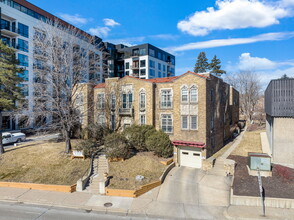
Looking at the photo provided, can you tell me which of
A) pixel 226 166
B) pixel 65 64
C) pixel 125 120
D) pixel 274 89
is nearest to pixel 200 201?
pixel 226 166

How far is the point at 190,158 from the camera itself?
2233 centimetres

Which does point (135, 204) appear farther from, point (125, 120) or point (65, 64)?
point (65, 64)

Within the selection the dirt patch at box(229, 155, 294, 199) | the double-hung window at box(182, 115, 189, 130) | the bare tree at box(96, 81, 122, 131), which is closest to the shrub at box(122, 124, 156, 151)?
the double-hung window at box(182, 115, 189, 130)

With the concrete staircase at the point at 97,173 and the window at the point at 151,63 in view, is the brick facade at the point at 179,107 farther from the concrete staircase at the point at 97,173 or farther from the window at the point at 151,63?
the window at the point at 151,63

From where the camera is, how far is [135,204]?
45.7ft

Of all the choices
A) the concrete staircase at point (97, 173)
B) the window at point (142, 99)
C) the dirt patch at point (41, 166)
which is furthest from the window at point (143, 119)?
the dirt patch at point (41, 166)

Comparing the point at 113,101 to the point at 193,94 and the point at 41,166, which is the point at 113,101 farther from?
the point at 41,166

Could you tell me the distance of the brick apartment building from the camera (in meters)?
21.8

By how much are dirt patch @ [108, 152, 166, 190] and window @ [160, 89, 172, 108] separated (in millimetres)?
6407

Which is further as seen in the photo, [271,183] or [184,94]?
[184,94]

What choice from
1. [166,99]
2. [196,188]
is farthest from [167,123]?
[196,188]

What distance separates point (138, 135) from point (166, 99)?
578cm

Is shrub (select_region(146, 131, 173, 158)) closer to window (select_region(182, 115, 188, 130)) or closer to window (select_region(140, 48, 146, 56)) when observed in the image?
window (select_region(182, 115, 188, 130))

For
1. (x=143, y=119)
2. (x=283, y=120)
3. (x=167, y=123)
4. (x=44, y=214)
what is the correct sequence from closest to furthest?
(x=44, y=214), (x=283, y=120), (x=167, y=123), (x=143, y=119)
